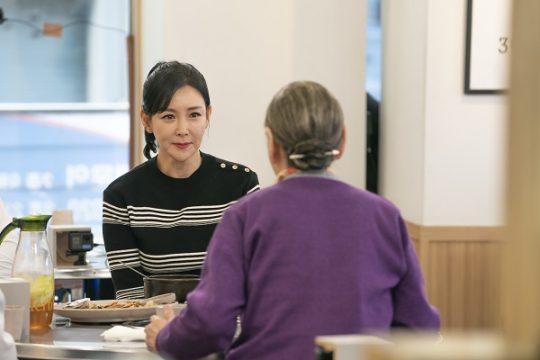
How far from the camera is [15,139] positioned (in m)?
5.76

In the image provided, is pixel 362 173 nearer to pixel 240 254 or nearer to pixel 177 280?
pixel 177 280

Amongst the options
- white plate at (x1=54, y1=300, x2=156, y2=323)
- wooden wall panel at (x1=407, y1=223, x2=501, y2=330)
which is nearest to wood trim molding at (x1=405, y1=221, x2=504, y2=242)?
wooden wall panel at (x1=407, y1=223, x2=501, y2=330)

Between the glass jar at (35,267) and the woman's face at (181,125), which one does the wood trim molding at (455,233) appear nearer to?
the woman's face at (181,125)

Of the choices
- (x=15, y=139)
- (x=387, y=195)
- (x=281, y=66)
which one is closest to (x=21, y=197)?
(x=15, y=139)

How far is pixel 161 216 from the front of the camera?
286 centimetres

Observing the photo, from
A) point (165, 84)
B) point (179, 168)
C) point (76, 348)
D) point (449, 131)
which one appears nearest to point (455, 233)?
point (449, 131)

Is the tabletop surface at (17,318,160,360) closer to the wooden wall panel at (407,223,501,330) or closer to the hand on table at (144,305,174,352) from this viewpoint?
the hand on table at (144,305,174,352)

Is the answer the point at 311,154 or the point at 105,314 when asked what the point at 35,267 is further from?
the point at 311,154

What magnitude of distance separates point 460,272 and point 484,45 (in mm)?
1044

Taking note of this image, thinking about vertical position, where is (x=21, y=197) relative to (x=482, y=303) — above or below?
above

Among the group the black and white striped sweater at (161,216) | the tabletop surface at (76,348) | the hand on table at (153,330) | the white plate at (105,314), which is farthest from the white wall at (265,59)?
the hand on table at (153,330)

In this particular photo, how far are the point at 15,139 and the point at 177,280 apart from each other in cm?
355

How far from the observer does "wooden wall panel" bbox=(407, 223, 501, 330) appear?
4492 millimetres

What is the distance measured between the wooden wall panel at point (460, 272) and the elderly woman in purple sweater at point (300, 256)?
269 cm
